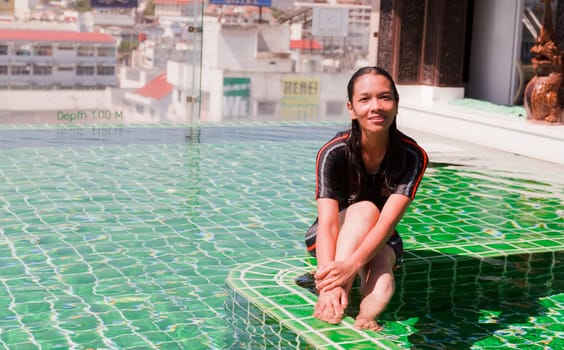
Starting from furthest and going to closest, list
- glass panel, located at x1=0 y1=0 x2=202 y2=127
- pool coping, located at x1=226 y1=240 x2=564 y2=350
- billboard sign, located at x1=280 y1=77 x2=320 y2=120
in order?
billboard sign, located at x1=280 y1=77 x2=320 y2=120 → glass panel, located at x1=0 y1=0 x2=202 y2=127 → pool coping, located at x1=226 y1=240 x2=564 y2=350

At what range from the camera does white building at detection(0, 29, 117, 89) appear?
9.80m

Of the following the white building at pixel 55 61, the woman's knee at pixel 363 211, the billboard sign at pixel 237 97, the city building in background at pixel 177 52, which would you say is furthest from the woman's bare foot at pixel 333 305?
the billboard sign at pixel 237 97

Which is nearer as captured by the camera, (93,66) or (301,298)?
(301,298)

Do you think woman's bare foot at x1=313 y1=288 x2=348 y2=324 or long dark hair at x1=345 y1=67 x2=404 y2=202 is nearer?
woman's bare foot at x1=313 y1=288 x2=348 y2=324

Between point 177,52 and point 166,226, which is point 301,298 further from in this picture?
point 177,52

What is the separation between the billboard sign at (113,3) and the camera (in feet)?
33.5

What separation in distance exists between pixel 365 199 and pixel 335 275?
0.56 m

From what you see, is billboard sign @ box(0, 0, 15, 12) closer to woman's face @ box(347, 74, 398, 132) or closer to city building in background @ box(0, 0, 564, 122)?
city building in background @ box(0, 0, 564, 122)

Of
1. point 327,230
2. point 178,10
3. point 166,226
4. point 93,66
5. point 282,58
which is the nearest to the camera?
point 327,230

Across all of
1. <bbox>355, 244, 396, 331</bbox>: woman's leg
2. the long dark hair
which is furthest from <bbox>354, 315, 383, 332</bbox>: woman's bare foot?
the long dark hair

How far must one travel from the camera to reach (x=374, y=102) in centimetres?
331

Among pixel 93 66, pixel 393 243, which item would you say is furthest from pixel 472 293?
pixel 93 66

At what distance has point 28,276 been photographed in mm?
4176

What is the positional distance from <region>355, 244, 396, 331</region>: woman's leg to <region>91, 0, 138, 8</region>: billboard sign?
25.0 feet
